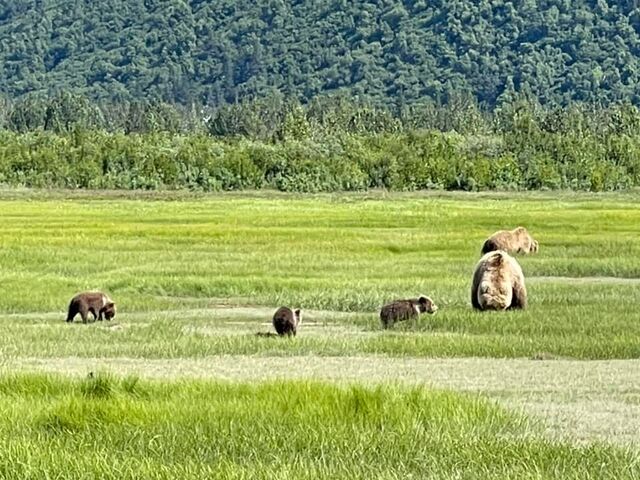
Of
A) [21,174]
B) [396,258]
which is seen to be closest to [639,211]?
[396,258]

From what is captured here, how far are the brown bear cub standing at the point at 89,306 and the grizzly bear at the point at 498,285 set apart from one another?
23.4 ft

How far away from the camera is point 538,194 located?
96562 millimetres

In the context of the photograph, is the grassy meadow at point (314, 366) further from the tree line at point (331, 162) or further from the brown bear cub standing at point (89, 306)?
the tree line at point (331, 162)

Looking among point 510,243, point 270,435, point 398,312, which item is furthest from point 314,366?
point 510,243

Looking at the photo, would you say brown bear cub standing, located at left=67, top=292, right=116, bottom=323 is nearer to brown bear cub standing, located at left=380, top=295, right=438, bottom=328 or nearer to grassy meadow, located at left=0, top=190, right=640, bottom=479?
grassy meadow, located at left=0, top=190, right=640, bottom=479

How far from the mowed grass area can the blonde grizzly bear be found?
57 cm

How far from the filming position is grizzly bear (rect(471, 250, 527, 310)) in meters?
24.3

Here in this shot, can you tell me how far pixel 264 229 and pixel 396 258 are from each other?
13.1 metres

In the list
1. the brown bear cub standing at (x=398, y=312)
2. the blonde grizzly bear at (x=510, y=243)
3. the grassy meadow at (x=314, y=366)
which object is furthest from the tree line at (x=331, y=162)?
the brown bear cub standing at (x=398, y=312)

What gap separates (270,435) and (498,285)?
13346 millimetres

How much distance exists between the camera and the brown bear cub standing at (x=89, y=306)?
75.0 feet

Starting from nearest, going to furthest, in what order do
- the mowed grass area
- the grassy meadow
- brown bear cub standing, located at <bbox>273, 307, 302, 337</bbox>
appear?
the grassy meadow
the mowed grass area
brown bear cub standing, located at <bbox>273, 307, 302, 337</bbox>

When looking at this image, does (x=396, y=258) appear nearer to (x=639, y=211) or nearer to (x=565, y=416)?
(x=565, y=416)

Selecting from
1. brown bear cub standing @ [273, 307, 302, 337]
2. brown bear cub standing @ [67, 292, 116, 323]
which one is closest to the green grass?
brown bear cub standing @ [273, 307, 302, 337]
